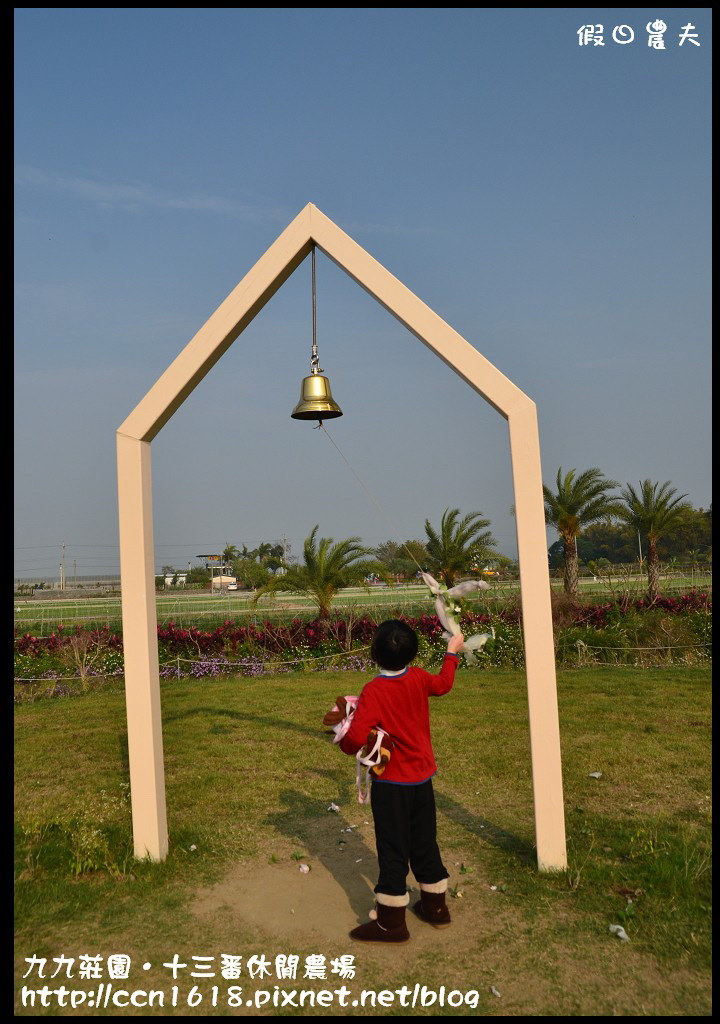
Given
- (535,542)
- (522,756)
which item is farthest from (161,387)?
(522,756)

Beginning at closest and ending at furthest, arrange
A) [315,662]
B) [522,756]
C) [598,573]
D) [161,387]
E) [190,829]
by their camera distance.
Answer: [161,387] → [190,829] → [522,756] → [315,662] → [598,573]

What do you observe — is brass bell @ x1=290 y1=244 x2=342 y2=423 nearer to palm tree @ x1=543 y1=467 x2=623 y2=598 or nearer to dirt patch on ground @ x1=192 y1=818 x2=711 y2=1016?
dirt patch on ground @ x1=192 y1=818 x2=711 y2=1016

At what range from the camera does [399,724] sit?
4.11 metres

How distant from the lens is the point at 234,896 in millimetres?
4734

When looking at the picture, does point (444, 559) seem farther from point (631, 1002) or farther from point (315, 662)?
point (631, 1002)

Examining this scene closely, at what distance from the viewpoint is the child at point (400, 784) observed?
405cm

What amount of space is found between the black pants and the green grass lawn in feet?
1.19

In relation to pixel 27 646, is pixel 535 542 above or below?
above

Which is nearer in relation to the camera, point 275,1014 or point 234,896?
point 275,1014

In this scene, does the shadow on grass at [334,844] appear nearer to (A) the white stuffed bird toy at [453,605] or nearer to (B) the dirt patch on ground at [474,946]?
(B) the dirt patch on ground at [474,946]

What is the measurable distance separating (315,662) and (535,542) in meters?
10.5

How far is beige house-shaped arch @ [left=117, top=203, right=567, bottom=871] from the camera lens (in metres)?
4.62

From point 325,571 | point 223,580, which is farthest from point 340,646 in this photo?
point 223,580

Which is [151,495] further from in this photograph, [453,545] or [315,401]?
[453,545]
